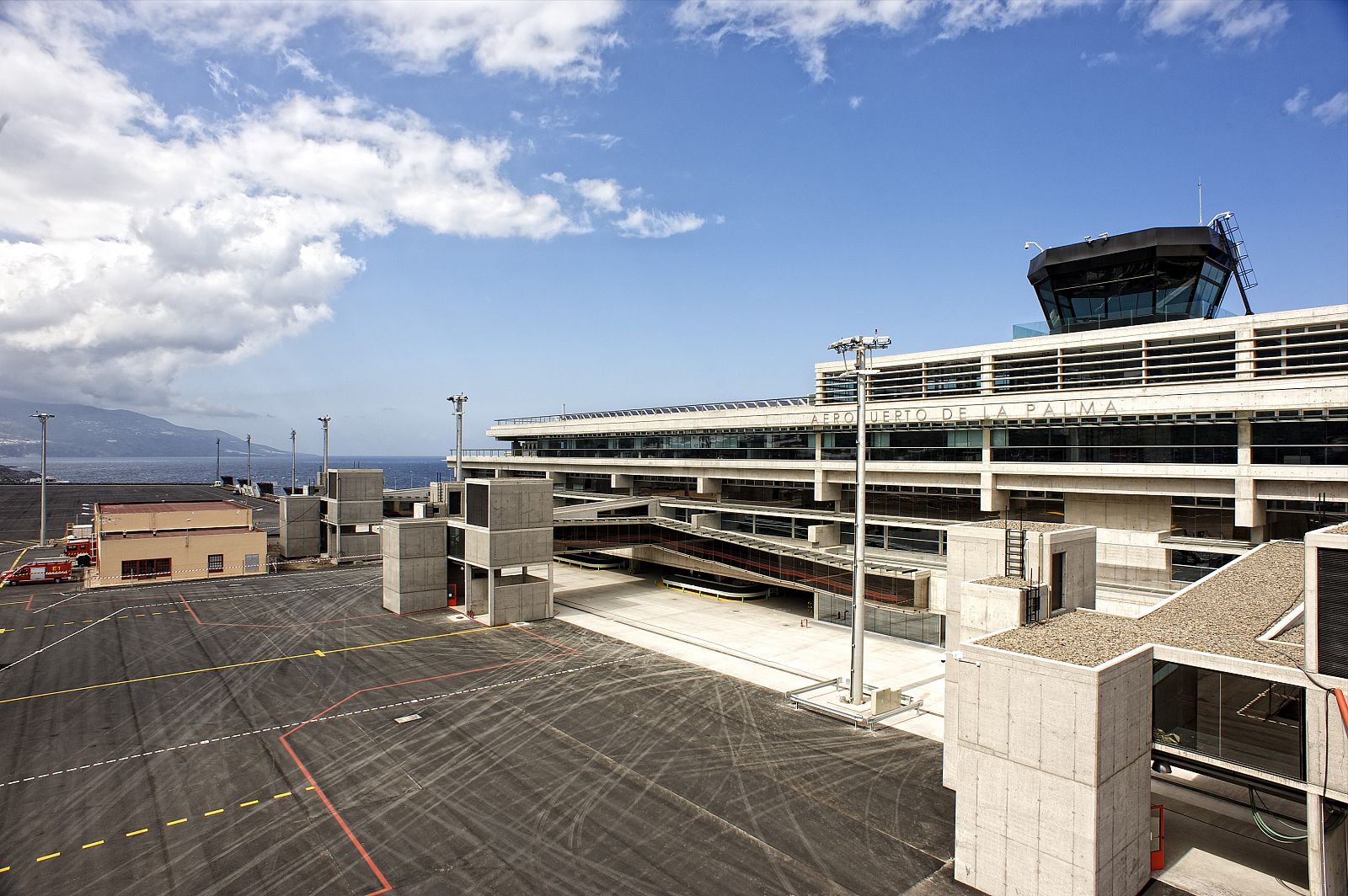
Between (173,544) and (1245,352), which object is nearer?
(1245,352)

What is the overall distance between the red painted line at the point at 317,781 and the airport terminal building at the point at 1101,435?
21434 mm

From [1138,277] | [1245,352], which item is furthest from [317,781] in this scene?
[1138,277]

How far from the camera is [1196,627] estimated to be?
20.3m

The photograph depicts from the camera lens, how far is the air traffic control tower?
42.9 m

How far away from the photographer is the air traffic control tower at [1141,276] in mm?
42938

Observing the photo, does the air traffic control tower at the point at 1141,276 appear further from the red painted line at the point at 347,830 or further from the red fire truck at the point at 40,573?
the red fire truck at the point at 40,573

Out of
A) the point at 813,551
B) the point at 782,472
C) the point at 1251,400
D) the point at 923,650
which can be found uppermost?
the point at 1251,400

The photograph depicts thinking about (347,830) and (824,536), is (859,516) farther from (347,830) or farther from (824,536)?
(824,536)

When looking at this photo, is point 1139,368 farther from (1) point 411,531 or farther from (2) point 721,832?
(1) point 411,531

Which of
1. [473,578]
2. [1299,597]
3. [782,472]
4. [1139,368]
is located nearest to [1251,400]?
[1139,368]

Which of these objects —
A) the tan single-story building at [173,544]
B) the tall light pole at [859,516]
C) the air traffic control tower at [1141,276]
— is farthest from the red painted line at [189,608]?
the air traffic control tower at [1141,276]

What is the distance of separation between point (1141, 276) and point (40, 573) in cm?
8561

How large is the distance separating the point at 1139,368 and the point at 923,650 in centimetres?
2175

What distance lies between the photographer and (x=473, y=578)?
47.8m
